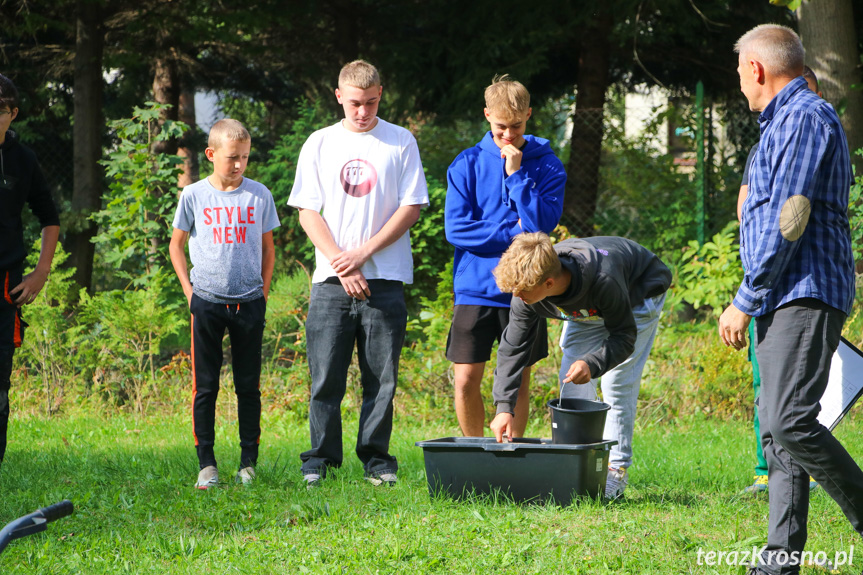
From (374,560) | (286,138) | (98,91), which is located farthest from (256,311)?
(98,91)

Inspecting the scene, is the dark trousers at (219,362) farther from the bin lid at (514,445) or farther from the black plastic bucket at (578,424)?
the black plastic bucket at (578,424)

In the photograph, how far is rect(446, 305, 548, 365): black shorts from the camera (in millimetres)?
4301

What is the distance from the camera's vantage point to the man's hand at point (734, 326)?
115 inches

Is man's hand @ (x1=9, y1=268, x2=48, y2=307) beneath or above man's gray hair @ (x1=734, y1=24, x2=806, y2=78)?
beneath

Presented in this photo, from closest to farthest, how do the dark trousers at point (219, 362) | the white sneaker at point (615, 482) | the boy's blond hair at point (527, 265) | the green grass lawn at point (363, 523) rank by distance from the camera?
the green grass lawn at point (363, 523), the boy's blond hair at point (527, 265), the white sneaker at point (615, 482), the dark trousers at point (219, 362)

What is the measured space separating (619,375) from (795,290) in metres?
1.33

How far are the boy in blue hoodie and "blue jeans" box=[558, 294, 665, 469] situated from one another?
281 millimetres

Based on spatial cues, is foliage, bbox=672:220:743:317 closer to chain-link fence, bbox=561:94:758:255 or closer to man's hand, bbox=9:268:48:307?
chain-link fence, bbox=561:94:758:255

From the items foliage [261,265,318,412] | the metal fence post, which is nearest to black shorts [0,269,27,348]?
foliage [261,265,318,412]

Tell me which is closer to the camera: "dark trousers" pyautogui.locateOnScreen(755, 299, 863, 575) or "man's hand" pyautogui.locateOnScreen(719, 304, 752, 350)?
"dark trousers" pyautogui.locateOnScreen(755, 299, 863, 575)

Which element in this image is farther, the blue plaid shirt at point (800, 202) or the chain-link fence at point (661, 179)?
the chain-link fence at point (661, 179)

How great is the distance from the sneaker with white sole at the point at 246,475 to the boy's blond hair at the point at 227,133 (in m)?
1.66

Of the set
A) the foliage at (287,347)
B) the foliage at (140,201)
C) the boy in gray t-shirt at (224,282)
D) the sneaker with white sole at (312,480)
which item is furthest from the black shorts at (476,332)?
the foliage at (140,201)

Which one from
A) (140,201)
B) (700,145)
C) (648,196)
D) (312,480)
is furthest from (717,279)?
(140,201)
